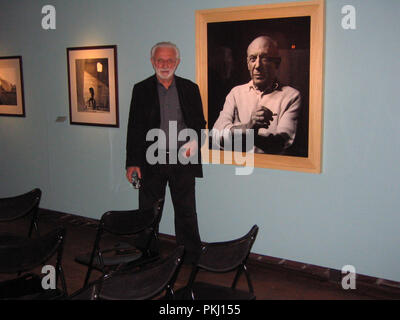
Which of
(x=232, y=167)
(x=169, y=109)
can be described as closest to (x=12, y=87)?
(x=169, y=109)

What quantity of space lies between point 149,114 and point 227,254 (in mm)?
2000

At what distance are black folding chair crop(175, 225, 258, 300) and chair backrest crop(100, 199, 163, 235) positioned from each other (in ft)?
2.12

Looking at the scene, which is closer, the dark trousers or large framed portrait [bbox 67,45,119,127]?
the dark trousers

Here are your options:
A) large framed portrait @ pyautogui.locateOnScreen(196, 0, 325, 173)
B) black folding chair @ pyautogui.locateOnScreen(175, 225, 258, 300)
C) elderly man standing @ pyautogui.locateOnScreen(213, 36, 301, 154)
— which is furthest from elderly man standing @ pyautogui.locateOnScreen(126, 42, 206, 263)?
black folding chair @ pyautogui.locateOnScreen(175, 225, 258, 300)

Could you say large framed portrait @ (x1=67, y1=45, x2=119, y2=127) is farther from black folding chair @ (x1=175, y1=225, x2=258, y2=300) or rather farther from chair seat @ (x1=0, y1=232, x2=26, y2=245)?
black folding chair @ (x1=175, y1=225, x2=258, y2=300)

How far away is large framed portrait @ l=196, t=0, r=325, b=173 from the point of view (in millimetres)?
3766

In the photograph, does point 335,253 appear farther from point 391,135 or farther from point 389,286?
point 391,135

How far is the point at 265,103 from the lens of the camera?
159 inches

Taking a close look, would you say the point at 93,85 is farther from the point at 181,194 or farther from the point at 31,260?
the point at 31,260

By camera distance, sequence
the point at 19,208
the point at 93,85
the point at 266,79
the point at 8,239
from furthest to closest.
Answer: the point at 93,85, the point at 266,79, the point at 19,208, the point at 8,239

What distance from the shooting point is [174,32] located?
453cm

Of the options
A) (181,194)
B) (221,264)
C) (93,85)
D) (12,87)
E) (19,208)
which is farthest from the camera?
(12,87)

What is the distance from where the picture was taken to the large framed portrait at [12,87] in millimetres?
6055
